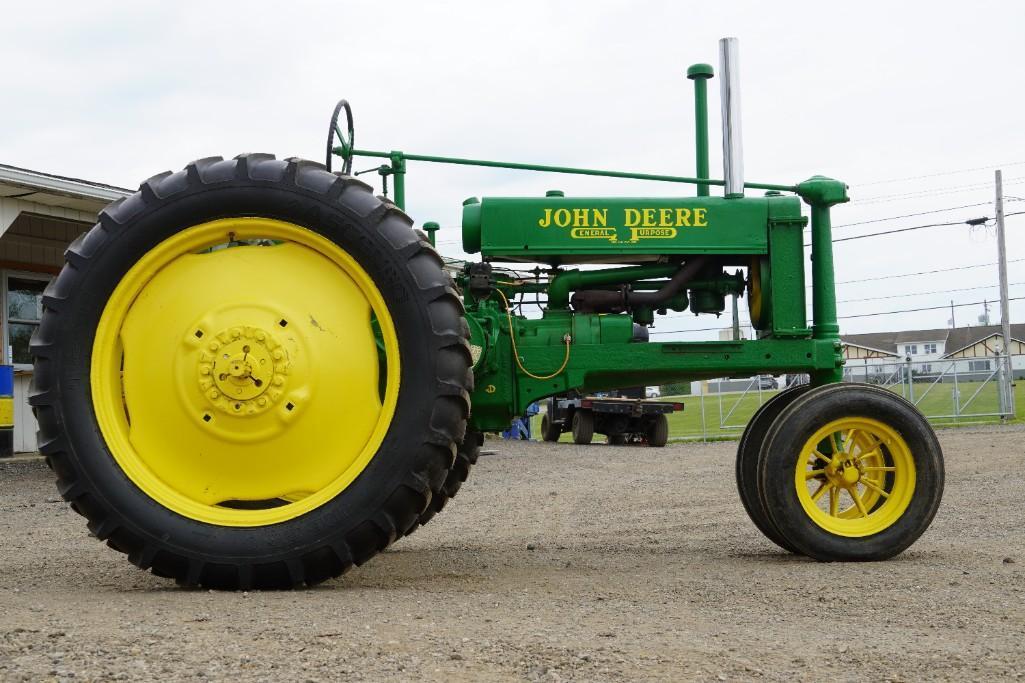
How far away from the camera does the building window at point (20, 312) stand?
15734 millimetres

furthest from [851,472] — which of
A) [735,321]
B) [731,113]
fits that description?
[731,113]

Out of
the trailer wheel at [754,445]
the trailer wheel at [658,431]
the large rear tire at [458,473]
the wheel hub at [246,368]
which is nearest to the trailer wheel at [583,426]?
the trailer wheel at [658,431]

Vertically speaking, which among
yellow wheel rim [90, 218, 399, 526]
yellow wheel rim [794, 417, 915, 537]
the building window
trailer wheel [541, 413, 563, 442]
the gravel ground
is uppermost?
the building window

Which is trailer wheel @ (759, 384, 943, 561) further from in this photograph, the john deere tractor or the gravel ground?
the gravel ground

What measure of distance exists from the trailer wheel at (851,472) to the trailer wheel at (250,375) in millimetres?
1705

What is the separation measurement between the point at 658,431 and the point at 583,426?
155 centimetres

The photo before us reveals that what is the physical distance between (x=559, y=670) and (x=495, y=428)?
2642mm

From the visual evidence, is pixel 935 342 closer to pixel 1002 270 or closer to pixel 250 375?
pixel 1002 270

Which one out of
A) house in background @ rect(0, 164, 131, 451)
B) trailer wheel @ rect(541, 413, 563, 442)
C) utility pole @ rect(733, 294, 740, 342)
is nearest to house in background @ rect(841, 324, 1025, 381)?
trailer wheel @ rect(541, 413, 563, 442)

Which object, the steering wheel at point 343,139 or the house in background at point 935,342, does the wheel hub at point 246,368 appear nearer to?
the steering wheel at point 343,139

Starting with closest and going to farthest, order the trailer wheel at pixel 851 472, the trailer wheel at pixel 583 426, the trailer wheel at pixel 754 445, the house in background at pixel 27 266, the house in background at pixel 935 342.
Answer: the trailer wheel at pixel 851 472, the trailer wheel at pixel 754 445, the house in background at pixel 27 266, the trailer wheel at pixel 583 426, the house in background at pixel 935 342

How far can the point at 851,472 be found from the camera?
5434 mm

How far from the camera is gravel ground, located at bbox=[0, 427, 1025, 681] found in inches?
124

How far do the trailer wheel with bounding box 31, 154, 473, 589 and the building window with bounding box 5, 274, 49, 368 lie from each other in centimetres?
1203
